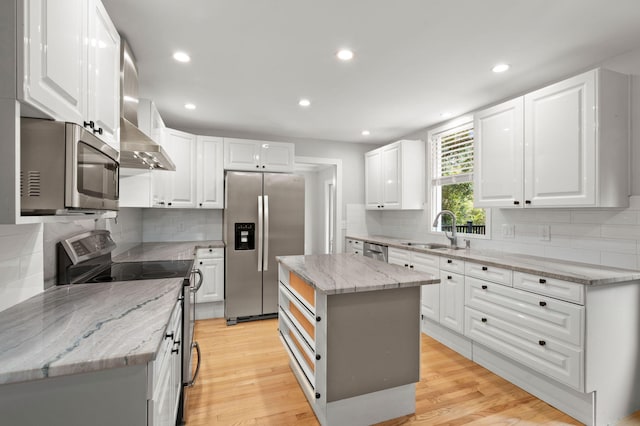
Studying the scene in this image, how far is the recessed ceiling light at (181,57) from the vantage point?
7.47 feet

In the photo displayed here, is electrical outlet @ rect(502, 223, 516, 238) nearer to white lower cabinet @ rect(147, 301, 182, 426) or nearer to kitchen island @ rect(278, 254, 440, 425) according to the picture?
kitchen island @ rect(278, 254, 440, 425)

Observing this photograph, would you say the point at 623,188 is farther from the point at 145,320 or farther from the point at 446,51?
the point at 145,320

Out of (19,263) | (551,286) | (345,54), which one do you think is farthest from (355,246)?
(19,263)

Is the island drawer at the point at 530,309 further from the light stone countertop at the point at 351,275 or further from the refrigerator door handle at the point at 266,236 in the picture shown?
the refrigerator door handle at the point at 266,236

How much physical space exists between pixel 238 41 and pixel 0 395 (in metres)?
Answer: 2.14

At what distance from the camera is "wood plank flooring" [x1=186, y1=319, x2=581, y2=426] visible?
1.95 m

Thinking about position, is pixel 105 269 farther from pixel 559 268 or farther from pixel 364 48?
pixel 559 268

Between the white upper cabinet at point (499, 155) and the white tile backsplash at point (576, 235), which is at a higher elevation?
the white upper cabinet at point (499, 155)

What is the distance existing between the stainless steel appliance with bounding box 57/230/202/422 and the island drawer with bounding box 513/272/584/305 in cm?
232

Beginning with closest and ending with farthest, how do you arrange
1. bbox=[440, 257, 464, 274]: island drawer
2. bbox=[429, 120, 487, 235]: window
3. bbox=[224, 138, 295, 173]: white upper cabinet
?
bbox=[440, 257, 464, 274]: island drawer → bbox=[429, 120, 487, 235]: window → bbox=[224, 138, 295, 173]: white upper cabinet

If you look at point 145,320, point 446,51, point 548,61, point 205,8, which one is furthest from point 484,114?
point 145,320

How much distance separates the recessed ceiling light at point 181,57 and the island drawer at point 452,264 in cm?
280

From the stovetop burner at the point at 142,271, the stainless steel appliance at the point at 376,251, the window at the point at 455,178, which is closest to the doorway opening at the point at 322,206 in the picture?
the stainless steel appliance at the point at 376,251

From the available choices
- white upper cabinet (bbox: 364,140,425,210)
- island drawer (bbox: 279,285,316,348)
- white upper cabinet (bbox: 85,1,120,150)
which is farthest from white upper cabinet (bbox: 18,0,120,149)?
white upper cabinet (bbox: 364,140,425,210)
